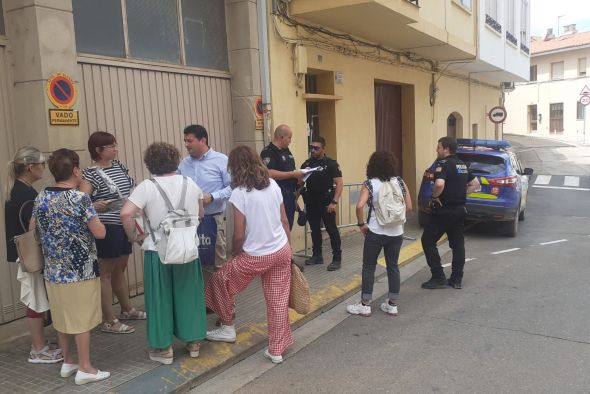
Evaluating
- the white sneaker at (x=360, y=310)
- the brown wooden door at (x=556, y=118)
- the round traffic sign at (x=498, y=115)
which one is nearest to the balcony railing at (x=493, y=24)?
the round traffic sign at (x=498, y=115)

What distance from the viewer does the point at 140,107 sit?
5684 mm

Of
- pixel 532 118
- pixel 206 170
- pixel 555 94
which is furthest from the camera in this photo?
pixel 532 118

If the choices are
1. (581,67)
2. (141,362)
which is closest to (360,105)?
(141,362)

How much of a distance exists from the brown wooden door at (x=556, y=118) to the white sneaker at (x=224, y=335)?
1575 inches

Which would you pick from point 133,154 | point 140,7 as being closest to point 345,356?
point 133,154

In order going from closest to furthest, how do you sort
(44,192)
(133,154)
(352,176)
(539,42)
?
(44,192)
(133,154)
(352,176)
(539,42)

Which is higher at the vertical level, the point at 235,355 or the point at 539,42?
the point at 539,42

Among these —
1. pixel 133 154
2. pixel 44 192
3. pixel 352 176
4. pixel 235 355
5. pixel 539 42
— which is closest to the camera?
pixel 44 192

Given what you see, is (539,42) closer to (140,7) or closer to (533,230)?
(533,230)

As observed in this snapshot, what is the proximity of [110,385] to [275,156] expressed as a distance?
306 cm

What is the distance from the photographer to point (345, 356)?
14.5ft

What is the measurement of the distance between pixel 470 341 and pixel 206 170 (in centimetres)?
282

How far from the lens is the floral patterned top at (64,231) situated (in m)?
3.48

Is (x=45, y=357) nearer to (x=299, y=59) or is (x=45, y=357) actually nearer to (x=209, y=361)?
(x=209, y=361)
